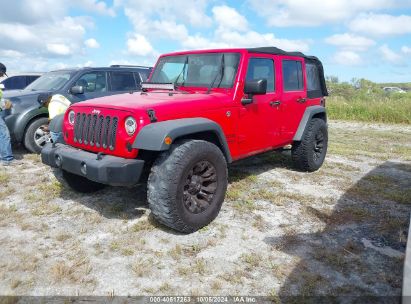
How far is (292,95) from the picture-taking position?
17.2ft

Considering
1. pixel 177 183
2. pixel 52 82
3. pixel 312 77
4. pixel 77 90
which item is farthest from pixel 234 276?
pixel 52 82

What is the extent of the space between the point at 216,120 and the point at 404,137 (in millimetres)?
8096

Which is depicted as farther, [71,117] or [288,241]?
[71,117]

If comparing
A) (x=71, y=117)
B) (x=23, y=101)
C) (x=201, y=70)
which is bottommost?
(x=71, y=117)

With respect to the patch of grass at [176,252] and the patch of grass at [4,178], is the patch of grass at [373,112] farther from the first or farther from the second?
the patch of grass at [4,178]

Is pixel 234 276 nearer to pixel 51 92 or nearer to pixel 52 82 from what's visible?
pixel 51 92

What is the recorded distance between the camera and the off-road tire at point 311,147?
5.60 metres

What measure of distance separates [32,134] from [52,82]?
116 centimetres

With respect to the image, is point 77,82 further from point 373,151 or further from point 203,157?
point 373,151

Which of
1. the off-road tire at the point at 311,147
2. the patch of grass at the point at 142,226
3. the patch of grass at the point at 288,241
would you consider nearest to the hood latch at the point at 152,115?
the patch of grass at the point at 142,226

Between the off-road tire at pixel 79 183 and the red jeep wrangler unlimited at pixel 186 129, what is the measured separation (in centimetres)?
1

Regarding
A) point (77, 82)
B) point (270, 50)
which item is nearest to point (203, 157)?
point (270, 50)

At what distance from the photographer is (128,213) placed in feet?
13.3

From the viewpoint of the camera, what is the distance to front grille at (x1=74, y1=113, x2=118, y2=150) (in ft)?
11.4
